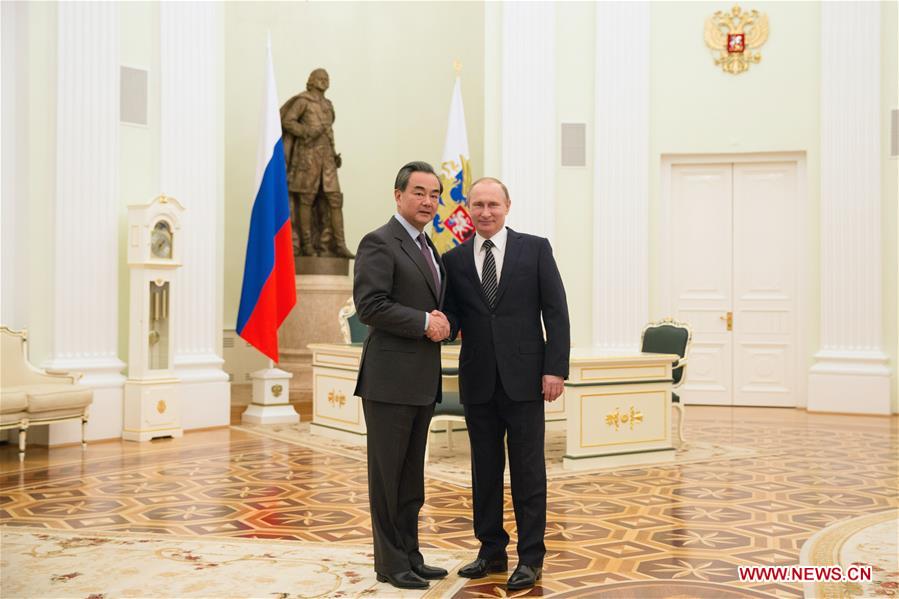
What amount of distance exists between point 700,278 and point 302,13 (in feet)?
22.8

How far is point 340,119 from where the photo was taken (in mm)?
13570

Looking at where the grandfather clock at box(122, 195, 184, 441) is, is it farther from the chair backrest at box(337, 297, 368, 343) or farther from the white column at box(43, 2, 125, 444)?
the chair backrest at box(337, 297, 368, 343)

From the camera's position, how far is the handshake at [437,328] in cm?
369

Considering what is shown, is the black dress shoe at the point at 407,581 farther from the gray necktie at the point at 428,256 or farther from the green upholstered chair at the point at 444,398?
the green upholstered chair at the point at 444,398

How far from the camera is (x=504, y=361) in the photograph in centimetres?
393

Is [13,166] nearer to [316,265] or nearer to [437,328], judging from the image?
[316,265]

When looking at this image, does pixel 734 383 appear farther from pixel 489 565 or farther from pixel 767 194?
pixel 489 565

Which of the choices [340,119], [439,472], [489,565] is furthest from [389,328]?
[340,119]

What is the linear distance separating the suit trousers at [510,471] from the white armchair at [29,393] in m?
4.59

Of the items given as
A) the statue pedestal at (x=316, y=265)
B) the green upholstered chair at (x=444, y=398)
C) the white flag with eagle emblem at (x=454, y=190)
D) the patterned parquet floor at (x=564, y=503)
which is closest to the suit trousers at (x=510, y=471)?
the patterned parquet floor at (x=564, y=503)

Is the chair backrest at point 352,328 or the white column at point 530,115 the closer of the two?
the chair backrest at point 352,328

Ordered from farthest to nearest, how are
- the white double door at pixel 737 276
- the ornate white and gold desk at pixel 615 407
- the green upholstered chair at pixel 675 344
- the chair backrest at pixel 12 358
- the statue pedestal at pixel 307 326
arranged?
1. the statue pedestal at pixel 307 326
2. the white double door at pixel 737 276
3. the green upholstered chair at pixel 675 344
4. the chair backrest at pixel 12 358
5. the ornate white and gold desk at pixel 615 407

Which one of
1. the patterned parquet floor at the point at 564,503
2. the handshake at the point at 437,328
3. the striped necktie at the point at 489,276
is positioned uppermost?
the striped necktie at the point at 489,276

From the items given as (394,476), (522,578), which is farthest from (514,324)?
(522,578)
